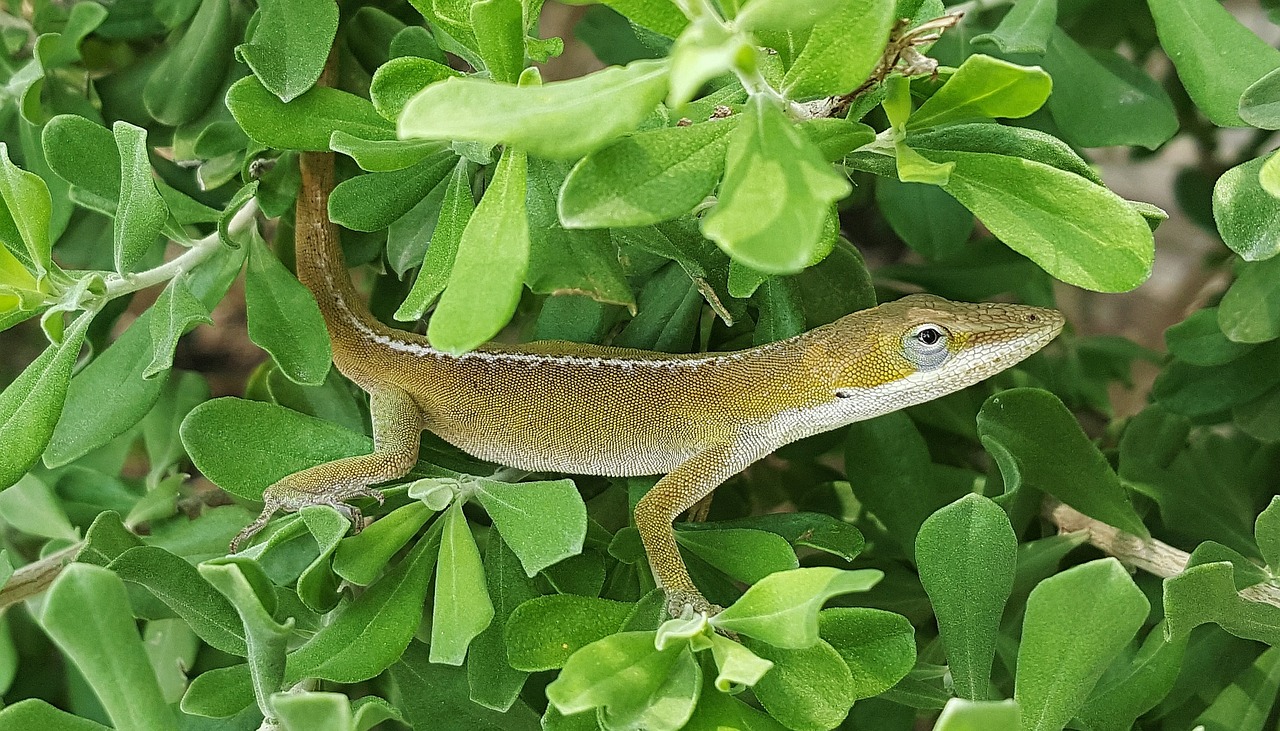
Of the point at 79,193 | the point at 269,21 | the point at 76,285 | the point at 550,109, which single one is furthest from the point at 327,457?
the point at 550,109

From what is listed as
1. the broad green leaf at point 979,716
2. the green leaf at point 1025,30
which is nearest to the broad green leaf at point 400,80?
the green leaf at point 1025,30

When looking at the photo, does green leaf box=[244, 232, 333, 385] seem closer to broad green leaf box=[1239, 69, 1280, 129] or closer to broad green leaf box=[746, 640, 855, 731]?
broad green leaf box=[746, 640, 855, 731]

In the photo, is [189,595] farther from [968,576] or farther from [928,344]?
[928,344]

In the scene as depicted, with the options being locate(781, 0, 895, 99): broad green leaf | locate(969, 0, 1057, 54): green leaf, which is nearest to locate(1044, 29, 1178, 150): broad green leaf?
locate(969, 0, 1057, 54): green leaf

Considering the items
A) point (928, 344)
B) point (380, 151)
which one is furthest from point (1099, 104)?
point (380, 151)

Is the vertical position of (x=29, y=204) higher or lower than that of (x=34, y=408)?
higher

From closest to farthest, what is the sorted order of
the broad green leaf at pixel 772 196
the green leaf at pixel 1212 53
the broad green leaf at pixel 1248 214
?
1. the broad green leaf at pixel 772 196
2. the broad green leaf at pixel 1248 214
3. the green leaf at pixel 1212 53

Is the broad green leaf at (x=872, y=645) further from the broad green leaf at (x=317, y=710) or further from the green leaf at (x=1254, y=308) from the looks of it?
the green leaf at (x=1254, y=308)
